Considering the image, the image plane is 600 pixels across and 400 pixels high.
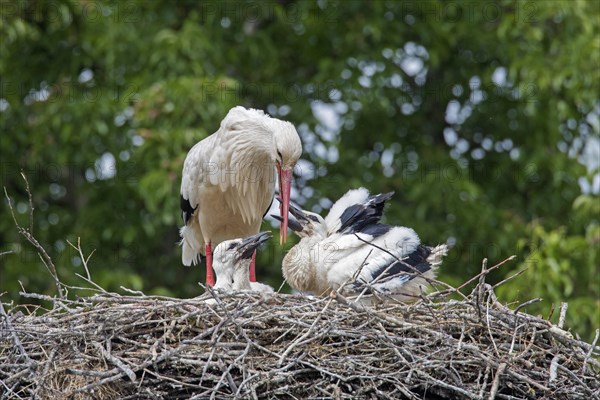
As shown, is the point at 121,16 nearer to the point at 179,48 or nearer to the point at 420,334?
the point at 179,48

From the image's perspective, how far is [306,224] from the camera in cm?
690

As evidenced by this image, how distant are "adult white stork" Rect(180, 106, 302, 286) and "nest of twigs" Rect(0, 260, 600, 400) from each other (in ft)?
4.44

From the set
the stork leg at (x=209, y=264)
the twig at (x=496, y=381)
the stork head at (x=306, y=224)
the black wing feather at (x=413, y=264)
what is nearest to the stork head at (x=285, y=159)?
the stork head at (x=306, y=224)

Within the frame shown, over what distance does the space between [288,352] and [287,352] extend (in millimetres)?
40

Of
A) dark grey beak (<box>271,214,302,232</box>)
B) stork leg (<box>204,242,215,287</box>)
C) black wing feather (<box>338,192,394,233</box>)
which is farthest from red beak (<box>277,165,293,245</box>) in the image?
stork leg (<box>204,242,215,287</box>)

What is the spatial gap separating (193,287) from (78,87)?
1.97m

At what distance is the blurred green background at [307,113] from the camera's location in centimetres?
997

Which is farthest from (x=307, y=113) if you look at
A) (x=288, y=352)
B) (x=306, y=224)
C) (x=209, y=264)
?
(x=288, y=352)

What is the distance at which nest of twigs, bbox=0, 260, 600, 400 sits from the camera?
17.1 feet

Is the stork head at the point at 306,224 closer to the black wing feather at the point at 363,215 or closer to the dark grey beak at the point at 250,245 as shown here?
the black wing feather at the point at 363,215

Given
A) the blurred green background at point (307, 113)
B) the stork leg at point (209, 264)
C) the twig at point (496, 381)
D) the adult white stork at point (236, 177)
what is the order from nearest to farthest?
the twig at point (496, 381) → the adult white stork at point (236, 177) → the stork leg at point (209, 264) → the blurred green background at point (307, 113)

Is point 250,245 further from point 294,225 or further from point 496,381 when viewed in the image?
point 496,381

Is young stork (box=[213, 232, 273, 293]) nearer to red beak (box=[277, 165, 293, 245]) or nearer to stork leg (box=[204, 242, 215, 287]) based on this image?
red beak (box=[277, 165, 293, 245])

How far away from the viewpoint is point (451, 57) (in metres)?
12.1
